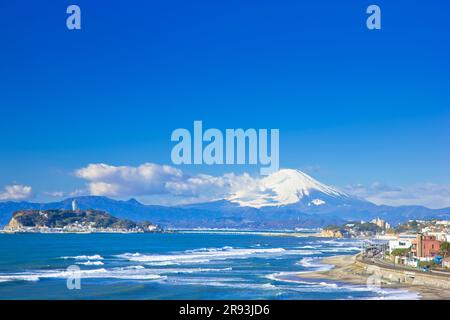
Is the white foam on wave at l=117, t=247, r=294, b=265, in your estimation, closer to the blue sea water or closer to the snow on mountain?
the blue sea water

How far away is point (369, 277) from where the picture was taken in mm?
24219

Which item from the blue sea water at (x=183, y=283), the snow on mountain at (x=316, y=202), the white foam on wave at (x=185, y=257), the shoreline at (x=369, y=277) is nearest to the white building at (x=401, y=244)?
the shoreline at (x=369, y=277)

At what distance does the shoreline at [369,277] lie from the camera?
734 inches

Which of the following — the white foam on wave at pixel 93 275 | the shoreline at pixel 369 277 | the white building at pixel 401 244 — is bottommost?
the white foam on wave at pixel 93 275

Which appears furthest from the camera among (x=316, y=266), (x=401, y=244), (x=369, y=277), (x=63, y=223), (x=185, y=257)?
(x=63, y=223)

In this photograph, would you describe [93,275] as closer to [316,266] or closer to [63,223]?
[316,266]

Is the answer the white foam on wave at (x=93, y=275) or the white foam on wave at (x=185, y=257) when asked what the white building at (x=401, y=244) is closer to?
the white foam on wave at (x=185, y=257)

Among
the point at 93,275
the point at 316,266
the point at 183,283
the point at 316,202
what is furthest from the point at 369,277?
the point at 316,202

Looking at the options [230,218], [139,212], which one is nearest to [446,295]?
[230,218]

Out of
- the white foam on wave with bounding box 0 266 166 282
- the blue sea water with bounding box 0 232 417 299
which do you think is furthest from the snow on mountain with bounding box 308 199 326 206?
the white foam on wave with bounding box 0 266 166 282
